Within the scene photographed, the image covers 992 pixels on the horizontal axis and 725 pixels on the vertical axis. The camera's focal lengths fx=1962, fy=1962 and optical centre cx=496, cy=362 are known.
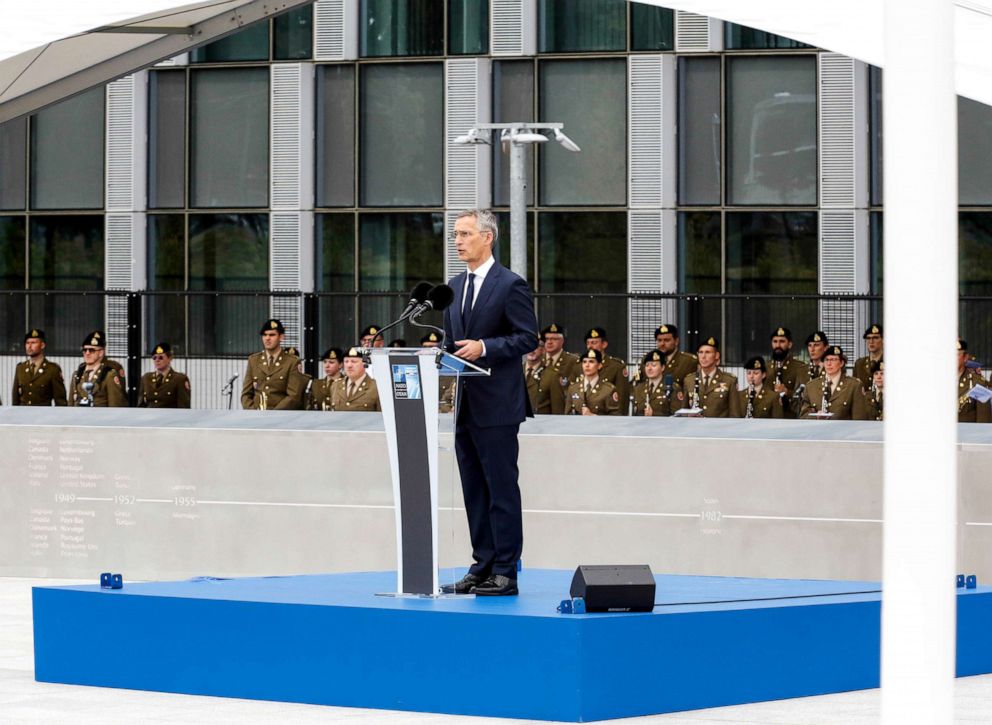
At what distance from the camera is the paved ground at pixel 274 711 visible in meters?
8.44

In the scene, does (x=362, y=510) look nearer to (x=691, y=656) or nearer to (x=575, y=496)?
(x=575, y=496)

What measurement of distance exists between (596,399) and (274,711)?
938 centimetres

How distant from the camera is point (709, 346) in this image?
17922 mm

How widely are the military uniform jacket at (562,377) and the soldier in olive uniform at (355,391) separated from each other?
1.69 meters

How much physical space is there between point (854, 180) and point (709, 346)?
7900mm

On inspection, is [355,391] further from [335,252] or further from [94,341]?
[335,252]

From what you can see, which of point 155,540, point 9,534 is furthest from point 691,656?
point 9,534

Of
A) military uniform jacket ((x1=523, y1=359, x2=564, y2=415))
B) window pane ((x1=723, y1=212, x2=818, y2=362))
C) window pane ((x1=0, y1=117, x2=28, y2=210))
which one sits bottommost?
military uniform jacket ((x1=523, y1=359, x2=564, y2=415))

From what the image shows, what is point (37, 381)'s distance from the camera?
2084 centimetres

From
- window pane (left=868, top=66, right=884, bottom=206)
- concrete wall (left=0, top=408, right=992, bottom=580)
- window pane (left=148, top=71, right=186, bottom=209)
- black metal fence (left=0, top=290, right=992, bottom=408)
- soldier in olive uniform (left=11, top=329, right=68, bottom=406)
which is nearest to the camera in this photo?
concrete wall (left=0, top=408, right=992, bottom=580)

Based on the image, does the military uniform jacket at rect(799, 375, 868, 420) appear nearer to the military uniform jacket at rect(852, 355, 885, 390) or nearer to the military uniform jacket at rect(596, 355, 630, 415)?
the military uniform jacket at rect(852, 355, 885, 390)

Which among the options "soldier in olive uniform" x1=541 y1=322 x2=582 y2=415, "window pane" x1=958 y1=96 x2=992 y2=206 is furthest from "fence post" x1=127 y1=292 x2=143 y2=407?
"window pane" x1=958 y1=96 x2=992 y2=206

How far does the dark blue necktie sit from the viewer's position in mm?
8906

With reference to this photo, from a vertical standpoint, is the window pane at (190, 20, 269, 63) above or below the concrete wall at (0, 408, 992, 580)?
above
